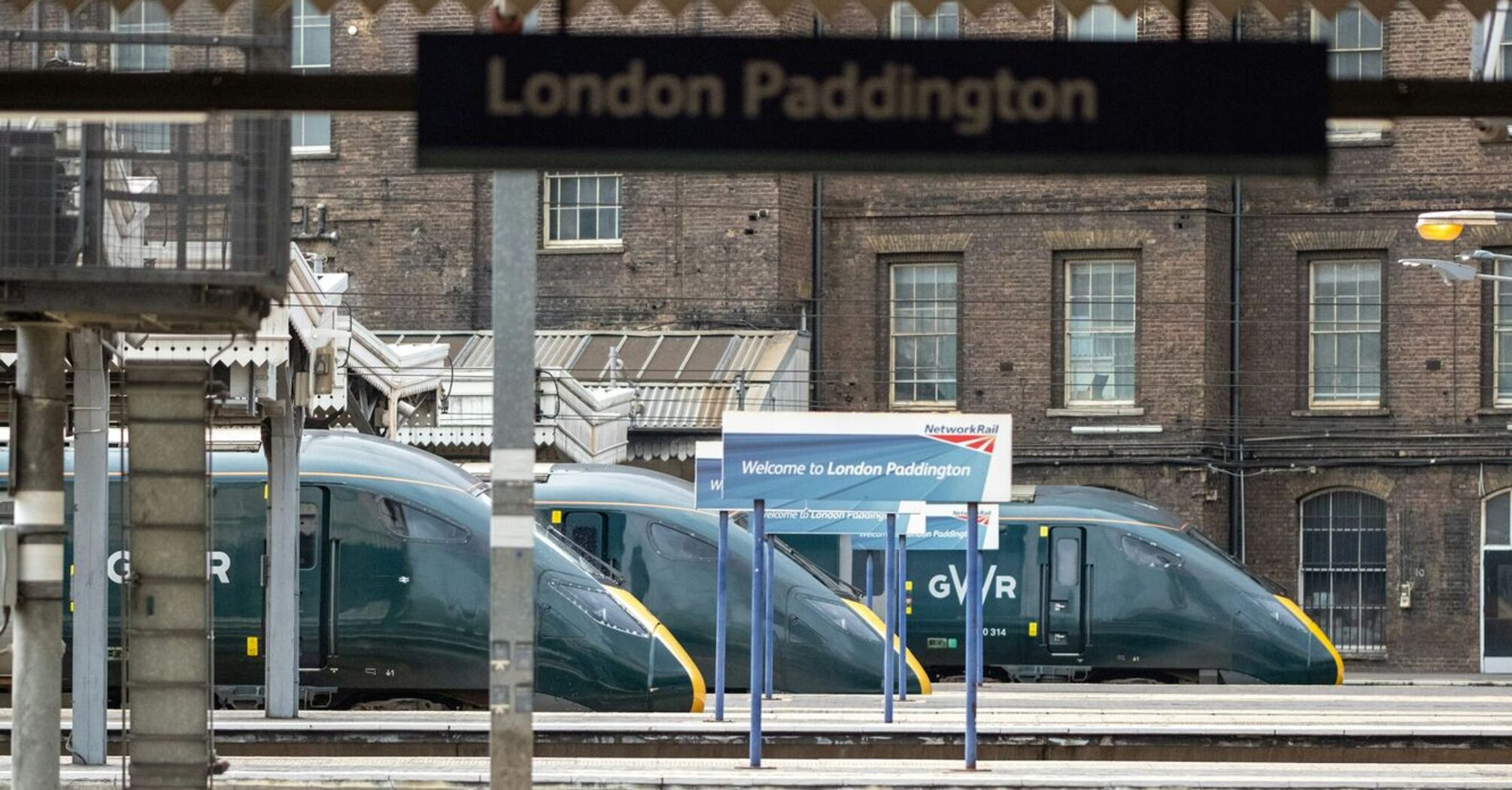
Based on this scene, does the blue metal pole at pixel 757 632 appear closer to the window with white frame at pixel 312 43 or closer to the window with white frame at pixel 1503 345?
the window with white frame at pixel 1503 345

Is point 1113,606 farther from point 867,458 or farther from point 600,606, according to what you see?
point 867,458

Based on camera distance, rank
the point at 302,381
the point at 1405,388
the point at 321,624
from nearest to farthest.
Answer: the point at 302,381 < the point at 321,624 < the point at 1405,388

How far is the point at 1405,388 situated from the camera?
37.4m

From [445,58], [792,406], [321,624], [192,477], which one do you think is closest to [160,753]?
[192,477]

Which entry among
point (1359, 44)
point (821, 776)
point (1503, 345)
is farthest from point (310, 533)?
point (1359, 44)

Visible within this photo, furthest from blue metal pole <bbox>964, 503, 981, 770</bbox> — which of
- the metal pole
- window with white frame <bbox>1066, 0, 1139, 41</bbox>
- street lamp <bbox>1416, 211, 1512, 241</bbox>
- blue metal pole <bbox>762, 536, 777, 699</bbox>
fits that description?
window with white frame <bbox>1066, 0, 1139, 41</bbox>

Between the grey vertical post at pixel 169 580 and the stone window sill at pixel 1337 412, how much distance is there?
2965 centimetres

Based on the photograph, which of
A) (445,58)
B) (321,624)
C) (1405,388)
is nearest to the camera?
(445,58)

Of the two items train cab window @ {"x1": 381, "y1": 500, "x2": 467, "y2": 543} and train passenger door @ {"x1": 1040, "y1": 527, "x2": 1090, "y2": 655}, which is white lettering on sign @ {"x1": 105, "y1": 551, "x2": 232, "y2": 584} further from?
train passenger door @ {"x1": 1040, "y1": 527, "x2": 1090, "y2": 655}

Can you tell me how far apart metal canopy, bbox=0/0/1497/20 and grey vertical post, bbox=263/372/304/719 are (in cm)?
1144

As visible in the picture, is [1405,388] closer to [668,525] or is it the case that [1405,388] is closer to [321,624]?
[668,525]

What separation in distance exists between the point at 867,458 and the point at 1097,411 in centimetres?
2154

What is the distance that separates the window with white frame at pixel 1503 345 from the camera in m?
37.0

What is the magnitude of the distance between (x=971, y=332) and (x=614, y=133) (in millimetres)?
32663
